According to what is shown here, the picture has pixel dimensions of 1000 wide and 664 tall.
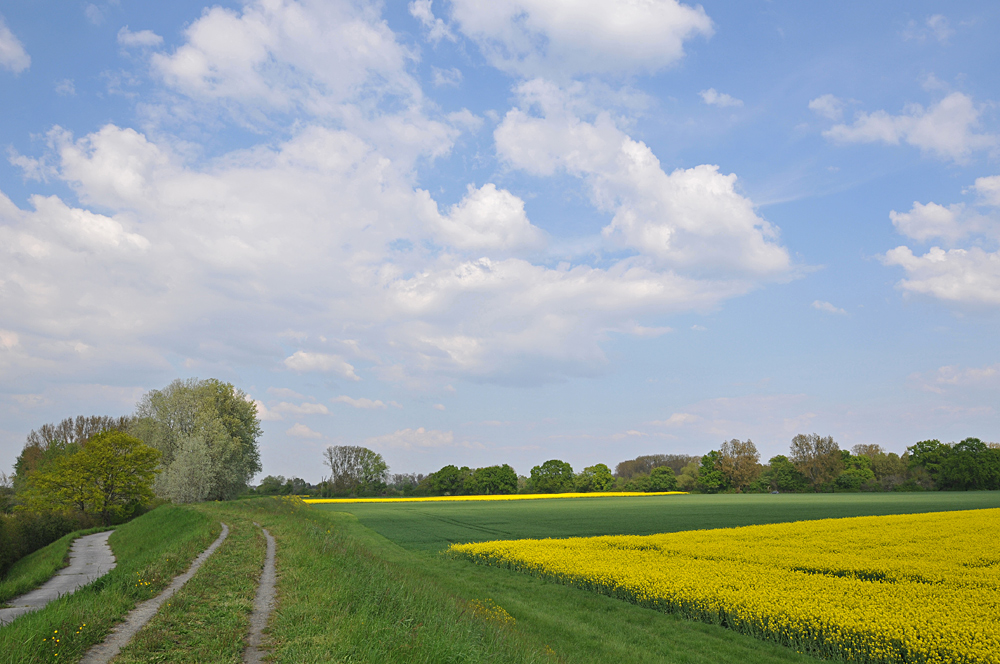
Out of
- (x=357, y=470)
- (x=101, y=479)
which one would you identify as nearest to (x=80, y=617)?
(x=101, y=479)

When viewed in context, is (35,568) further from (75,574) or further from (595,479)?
(595,479)

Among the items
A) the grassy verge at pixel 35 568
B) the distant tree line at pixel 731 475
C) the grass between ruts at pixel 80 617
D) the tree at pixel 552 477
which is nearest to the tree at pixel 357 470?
the distant tree line at pixel 731 475

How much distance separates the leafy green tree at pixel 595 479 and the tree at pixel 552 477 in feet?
7.86

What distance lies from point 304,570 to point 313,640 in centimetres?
662

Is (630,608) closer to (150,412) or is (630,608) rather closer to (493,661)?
(493,661)

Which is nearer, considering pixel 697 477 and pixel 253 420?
pixel 253 420

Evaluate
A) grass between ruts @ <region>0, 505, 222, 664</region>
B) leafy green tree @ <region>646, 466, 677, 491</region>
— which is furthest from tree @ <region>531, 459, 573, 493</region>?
grass between ruts @ <region>0, 505, 222, 664</region>

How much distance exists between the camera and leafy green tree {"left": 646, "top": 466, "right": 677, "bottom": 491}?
13462cm

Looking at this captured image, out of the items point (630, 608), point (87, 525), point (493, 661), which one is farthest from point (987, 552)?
point (87, 525)

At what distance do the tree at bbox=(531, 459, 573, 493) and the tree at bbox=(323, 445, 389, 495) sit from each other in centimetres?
3841

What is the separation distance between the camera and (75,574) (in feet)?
103

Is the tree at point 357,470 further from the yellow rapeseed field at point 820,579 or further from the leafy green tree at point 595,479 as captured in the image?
the yellow rapeseed field at point 820,579

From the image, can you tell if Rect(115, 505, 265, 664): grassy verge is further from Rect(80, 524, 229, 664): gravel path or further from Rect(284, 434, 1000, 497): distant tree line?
Rect(284, 434, 1000, 497): distant tree line

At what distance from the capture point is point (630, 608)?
16.8 meters
